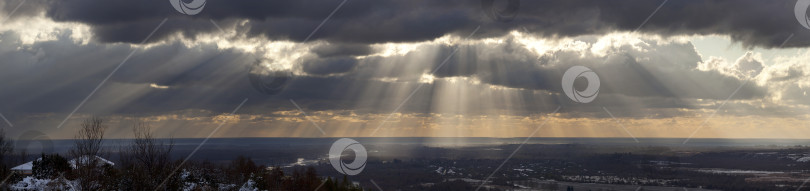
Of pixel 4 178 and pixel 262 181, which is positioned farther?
pixel 262 181

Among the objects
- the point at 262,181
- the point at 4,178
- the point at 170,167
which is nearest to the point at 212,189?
the point at 170,167

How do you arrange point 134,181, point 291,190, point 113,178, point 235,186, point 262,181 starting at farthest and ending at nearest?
1. point 291,190
2. point 262,181
3. point 235,186
4. point 113,178
5. point 134,181

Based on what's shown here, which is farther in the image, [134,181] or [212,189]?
[212,189]

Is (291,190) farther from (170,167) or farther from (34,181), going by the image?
(34,181)

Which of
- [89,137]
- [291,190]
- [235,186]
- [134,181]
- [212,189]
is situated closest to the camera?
[89,137]

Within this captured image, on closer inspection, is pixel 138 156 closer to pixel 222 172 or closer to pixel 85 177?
pixel 85 177

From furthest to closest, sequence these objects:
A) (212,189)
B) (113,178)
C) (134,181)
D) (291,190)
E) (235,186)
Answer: (291,190)
(235,186)
(212,189)
(113,178)
(134,181)

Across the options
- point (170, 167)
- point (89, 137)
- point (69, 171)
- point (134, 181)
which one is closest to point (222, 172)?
point (170, 167)

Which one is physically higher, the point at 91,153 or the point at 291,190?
the point at 91,153

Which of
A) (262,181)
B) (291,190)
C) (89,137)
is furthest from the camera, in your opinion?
(291,190)
